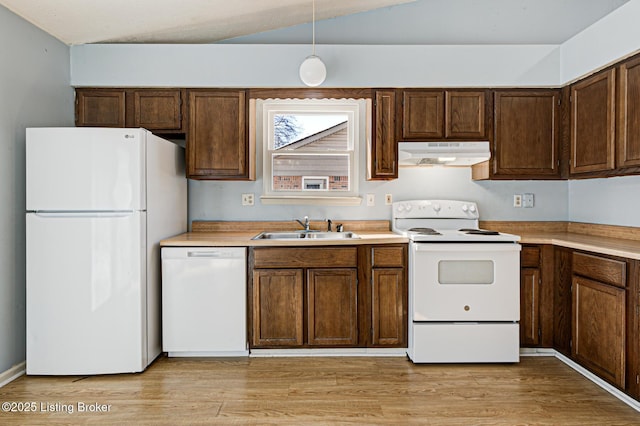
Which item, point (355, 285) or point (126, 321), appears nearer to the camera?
point (126, 321)

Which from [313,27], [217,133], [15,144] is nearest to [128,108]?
[217,133]

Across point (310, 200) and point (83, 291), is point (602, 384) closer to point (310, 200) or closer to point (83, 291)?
point (310, 200)

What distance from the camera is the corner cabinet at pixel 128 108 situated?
3.29 m

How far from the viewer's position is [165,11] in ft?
9.34

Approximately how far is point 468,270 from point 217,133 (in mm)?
2146

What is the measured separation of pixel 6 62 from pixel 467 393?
348 cm

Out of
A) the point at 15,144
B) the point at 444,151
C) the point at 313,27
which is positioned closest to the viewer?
the point at 15,144

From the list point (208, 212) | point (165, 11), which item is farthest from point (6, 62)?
point (208, 212)

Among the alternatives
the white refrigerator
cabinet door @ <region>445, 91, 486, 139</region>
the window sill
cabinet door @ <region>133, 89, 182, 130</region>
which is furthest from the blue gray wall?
cabinet door @ <region>445, 91, 486, 139</region>

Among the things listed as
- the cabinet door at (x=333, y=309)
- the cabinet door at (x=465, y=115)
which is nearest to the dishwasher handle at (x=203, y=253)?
the cabinet door at (x=333, y=309)

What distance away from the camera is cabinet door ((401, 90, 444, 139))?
3.29 metres

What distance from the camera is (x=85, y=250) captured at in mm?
2621

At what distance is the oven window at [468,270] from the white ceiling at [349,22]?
183 centimetres

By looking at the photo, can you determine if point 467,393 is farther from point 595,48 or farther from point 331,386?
point 595,48
